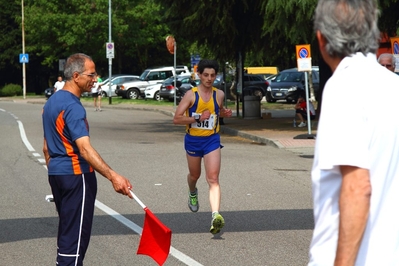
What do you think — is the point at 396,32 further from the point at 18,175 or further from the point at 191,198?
the point at 191,198

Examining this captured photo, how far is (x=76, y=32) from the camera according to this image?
62594mm

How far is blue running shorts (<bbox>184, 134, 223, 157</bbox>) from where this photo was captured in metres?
9.28

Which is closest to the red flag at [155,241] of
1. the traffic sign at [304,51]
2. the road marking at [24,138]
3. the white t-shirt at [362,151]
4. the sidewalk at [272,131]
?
the white t-shirt at [362,151]

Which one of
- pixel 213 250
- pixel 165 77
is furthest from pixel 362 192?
pixel 165 77

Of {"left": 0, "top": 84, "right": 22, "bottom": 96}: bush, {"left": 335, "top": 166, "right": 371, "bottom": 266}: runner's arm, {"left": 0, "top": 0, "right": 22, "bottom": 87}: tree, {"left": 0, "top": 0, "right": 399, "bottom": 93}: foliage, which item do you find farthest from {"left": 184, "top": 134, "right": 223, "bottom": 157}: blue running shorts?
{"left": 0, "top": 0, "right": 22, "bottom": 87}: tree

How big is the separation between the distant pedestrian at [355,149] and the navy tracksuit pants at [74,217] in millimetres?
2858

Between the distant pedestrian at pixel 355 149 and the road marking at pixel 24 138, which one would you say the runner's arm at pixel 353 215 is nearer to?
the distant pedestrian at pixel 355 149

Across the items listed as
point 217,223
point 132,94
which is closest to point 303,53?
point 217,223

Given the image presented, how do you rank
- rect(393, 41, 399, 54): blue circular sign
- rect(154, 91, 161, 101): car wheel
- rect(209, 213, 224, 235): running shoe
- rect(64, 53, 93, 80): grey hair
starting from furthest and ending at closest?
1. rect(154, 91, 161, 101): car wheel
2. rect(393, 41, 399, 54): blue circular sign
3. rect(209, 213, 224, 235): running shoe
4. rect(64, 53, 93, 80): grey hair

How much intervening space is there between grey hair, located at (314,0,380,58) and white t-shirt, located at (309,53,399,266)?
0.13ft

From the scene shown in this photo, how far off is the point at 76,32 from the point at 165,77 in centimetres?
980

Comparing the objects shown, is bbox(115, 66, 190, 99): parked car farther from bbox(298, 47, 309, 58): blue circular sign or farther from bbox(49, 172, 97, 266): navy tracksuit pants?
bbox(49, 172, 97, 266): navy tracksuit pants

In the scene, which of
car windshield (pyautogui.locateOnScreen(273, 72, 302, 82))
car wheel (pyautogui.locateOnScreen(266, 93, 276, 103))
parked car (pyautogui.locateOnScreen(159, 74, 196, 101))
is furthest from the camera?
parked car (pyautogui.locateOnScreen(159, 74, 196, 101))

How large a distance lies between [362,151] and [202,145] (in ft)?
21.1
